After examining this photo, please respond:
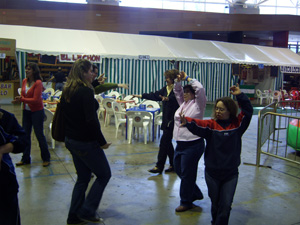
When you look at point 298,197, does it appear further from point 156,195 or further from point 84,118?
point 84,118

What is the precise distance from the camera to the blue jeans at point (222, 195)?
2986 mm

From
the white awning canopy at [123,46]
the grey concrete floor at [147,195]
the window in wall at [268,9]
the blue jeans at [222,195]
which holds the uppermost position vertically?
the window in wall at [268,9]

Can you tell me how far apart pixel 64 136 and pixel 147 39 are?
13179 mm

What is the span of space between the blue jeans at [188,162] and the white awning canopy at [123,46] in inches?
406

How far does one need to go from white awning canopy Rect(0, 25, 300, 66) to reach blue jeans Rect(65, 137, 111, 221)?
33.8ft

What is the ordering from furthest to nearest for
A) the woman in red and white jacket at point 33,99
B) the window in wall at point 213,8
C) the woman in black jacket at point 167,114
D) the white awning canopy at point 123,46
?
the window in wall at point 213,8
the white awning canopy at point 123,46
the woman in red and white jacket at point 33,99
the woman in black jacket at point 167,114

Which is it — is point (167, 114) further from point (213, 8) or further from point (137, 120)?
point (213, 8)

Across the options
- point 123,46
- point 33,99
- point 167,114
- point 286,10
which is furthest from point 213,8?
point 33,99

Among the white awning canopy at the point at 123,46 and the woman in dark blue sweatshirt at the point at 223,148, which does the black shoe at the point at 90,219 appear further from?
the white awning canopy at the point at 123,46

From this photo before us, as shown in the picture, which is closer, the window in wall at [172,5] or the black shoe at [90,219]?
the black shoe at [90,219]

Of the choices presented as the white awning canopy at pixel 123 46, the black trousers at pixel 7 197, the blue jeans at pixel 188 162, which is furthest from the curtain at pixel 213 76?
the black trousers at pixel 7 197

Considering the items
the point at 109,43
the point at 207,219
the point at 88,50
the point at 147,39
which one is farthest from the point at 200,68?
the point at 207,219

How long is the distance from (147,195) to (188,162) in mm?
1092

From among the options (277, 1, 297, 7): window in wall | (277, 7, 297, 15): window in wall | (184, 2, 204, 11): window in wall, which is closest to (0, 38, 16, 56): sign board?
(184, 2, 204, 11): window in wall
